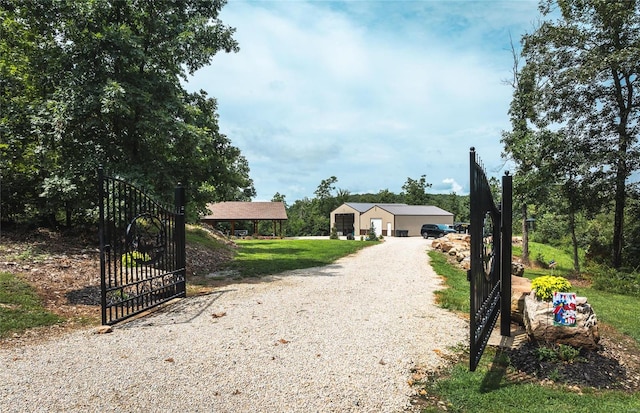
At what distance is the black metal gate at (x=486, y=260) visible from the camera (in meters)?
3.60

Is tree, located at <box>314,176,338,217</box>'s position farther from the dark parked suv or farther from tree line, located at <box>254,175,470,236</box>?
the dark parked suv

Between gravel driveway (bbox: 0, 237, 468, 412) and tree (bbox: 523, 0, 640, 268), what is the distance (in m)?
10.2

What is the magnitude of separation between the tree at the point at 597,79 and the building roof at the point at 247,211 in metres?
27.8

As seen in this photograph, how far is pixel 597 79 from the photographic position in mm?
12992

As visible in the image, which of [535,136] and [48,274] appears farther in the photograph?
[535,136]

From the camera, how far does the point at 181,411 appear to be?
3232 millimetres

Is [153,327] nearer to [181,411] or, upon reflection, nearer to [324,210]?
[181,411]

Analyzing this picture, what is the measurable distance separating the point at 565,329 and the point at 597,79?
12.4m

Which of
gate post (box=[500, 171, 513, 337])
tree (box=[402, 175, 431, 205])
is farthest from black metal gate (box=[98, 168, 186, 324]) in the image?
tree (box=[402, 175, 431, 205])

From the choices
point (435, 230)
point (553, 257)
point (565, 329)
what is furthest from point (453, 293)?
point (435, 230)

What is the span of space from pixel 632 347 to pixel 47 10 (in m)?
13.4

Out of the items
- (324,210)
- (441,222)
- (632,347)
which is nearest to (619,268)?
(632,347)

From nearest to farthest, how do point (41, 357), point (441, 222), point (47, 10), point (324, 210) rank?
point (41, 357), point (47, 10), point (441, 222), point (324, 210)

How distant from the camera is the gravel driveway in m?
3.44
